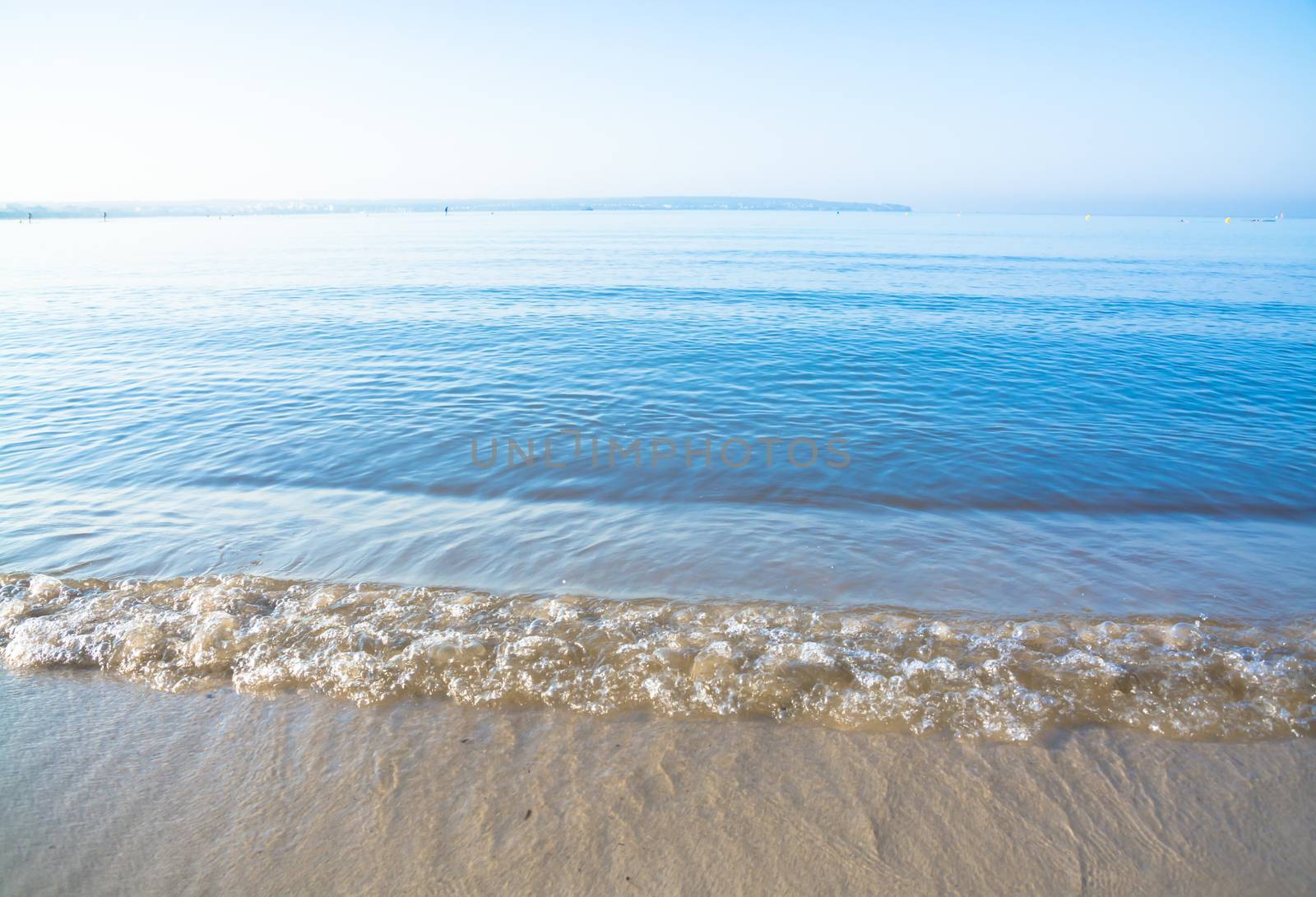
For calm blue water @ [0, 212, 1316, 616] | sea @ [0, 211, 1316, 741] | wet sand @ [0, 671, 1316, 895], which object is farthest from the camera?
calm blue water @ [0, 212, 1316, 616]

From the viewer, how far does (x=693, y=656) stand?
532 cm

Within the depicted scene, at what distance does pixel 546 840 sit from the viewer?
143 inches

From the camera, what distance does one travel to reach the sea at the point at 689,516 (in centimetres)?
510

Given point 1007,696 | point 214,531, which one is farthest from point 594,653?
point 214,531

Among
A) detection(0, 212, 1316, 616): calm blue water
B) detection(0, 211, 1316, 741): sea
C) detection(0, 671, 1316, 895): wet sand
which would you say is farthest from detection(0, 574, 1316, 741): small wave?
detection(0, 212, 1316, 616): calm blue water

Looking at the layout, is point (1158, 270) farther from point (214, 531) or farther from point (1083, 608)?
point (214, 531)

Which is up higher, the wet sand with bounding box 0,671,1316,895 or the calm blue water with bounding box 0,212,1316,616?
the calm blue water with bounding box 0,212,1316,616

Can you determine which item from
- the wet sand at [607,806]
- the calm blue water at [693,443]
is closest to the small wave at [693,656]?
the wet sand at [607,806]

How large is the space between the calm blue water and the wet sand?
2233 mm

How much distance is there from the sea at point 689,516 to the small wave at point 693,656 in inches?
1.2

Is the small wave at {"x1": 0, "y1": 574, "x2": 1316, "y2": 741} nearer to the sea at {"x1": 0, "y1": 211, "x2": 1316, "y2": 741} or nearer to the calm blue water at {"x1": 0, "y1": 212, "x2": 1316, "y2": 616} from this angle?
the sea at {"x1": 0, "y1": 211, "x2": 1316, "y2": 741}

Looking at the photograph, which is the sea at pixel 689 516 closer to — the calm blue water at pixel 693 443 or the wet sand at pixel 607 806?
the calm blue water at pixel 693 443

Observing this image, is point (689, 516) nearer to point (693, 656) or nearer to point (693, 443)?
point (693, 443)

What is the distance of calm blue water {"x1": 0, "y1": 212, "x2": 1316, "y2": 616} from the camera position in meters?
7.21
